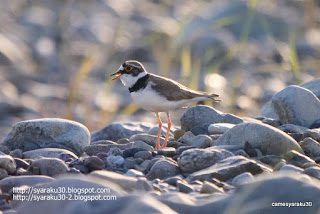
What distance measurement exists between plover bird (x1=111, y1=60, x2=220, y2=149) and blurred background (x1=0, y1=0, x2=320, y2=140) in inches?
207

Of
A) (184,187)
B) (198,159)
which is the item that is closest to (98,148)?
(198,159)

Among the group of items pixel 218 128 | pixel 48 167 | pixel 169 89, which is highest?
pixel 169 89

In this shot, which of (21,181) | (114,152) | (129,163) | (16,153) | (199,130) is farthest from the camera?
(199,130)

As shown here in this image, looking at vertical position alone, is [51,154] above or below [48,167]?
above

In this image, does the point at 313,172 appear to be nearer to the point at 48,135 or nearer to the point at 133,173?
the point at 133,173

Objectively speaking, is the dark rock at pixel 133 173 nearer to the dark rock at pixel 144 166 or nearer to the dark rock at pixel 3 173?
the dark rock at pixel 144 166

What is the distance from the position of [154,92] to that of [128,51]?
10343 millimetres

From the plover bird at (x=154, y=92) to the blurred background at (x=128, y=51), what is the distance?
5254 millimetres

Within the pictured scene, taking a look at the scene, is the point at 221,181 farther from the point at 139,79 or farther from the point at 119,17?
the point at 119,17

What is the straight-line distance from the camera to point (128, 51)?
54.1 ft

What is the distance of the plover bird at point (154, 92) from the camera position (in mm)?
6270

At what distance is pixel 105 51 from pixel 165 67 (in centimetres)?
853

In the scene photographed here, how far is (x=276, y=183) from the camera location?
11.9ft

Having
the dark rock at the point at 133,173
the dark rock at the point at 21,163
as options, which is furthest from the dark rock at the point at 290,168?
the dark rock at the point at 21,163
